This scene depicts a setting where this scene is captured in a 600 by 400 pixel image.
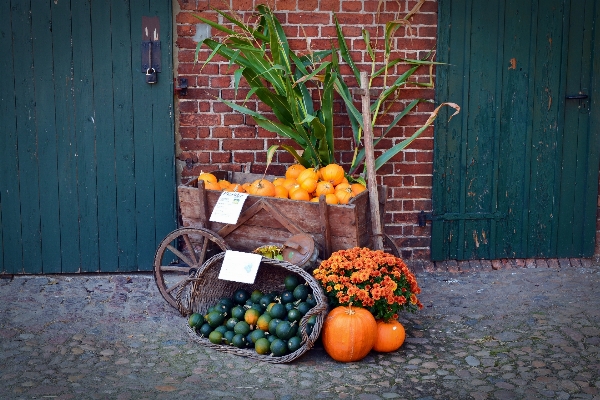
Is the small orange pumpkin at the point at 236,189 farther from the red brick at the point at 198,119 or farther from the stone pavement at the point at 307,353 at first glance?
the stone pavement at the point at 307,353

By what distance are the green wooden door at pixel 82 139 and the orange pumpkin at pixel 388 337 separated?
80.1 inches

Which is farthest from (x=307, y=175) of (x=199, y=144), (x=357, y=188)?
(x=199, y=144)

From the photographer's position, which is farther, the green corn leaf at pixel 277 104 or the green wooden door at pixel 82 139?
the green wooden door at pixel 82 139

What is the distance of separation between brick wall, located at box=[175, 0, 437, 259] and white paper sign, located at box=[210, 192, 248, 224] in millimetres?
866

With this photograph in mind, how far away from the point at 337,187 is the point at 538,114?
1879mm

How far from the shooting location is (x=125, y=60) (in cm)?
561

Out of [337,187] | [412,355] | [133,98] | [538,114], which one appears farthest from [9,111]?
[538,114]

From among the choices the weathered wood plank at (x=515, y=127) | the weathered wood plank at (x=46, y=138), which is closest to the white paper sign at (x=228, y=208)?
the weathered wood plank at (x=46, y=138)

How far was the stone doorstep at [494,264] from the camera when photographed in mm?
6031

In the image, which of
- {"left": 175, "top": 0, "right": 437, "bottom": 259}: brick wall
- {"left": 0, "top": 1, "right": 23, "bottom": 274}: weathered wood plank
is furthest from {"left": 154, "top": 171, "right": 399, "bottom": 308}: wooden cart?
{"left": 0, "top": 1, "right": 23, "bottom": 274}: weathered wood plank

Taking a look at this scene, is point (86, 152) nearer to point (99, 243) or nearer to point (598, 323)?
point (99, 243)

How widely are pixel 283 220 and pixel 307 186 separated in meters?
0.27

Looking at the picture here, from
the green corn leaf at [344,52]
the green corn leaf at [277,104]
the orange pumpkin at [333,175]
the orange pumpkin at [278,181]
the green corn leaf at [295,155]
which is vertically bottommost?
the orange pumpkin at [278,181]

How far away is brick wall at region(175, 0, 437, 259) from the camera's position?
222 inches
